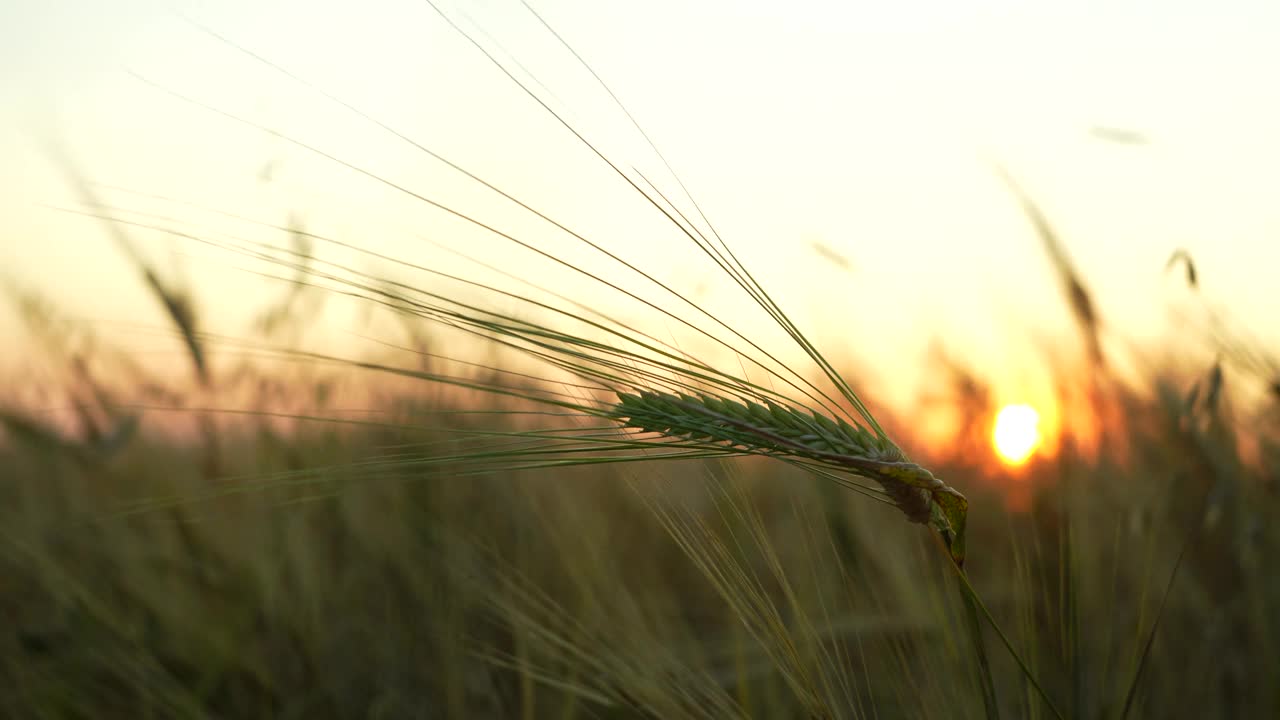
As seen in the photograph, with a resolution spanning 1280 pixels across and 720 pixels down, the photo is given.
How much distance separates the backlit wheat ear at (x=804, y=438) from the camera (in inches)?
17.7

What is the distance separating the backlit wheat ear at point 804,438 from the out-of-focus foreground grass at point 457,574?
263mm

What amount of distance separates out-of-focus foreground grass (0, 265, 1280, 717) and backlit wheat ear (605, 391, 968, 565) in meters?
0.26

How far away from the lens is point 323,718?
3.23ft

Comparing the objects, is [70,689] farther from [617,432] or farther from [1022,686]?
[1022,686]

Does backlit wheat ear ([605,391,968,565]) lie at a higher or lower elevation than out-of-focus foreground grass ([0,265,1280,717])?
higher

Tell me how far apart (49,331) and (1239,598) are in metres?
1.80

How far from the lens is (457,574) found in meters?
1.00

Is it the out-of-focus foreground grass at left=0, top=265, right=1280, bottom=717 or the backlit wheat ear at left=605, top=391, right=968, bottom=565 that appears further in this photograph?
the out-of-focus foreground grass at left=0, top=265, right=1280, bottom=717

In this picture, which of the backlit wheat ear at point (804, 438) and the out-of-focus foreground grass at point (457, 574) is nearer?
the backlit wheat ear at point (804, 438)

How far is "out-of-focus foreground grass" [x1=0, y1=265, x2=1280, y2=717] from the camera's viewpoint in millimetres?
894

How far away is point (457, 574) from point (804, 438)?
0.67 metres

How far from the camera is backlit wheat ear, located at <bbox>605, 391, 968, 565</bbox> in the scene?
0.45 meters

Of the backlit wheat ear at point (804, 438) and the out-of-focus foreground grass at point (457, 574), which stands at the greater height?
the backlit wheat ear at point (804, 438)

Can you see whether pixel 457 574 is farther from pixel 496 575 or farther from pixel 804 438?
pixel 804 438
